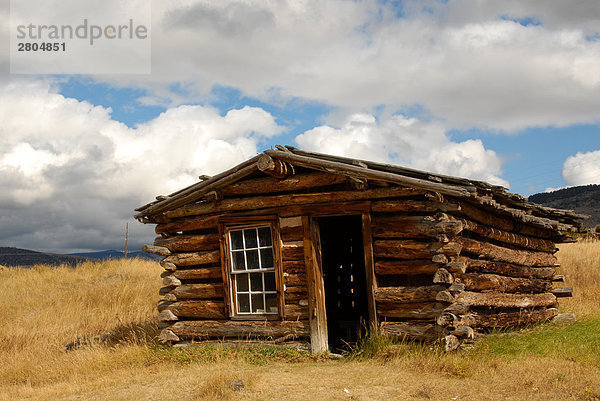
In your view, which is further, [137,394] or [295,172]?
[295,172]

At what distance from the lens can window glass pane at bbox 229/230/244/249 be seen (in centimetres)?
1053

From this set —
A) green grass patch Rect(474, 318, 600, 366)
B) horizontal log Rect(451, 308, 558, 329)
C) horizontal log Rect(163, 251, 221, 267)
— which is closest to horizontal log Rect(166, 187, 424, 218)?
horizontal log Rect(163, 251, 221, 267)

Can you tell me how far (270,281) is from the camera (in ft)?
33.7

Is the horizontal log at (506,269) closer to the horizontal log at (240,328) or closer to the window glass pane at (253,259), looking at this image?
the horizontal log at (240,328)

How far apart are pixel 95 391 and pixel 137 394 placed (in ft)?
3.15

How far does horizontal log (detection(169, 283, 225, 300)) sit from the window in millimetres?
375

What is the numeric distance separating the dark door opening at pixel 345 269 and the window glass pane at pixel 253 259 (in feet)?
8.23

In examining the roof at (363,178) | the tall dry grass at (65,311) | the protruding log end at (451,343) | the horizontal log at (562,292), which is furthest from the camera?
the horizontal log at (562,292)

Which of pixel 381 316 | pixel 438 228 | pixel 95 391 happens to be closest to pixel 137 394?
pixel 95 391

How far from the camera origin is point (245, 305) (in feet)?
34.4

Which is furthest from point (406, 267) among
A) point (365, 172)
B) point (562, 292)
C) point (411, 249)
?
point (562, 292)

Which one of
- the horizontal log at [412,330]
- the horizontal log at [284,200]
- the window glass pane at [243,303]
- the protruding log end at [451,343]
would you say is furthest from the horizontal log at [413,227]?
the window glass pane at [243,303]

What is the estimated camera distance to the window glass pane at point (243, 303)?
10.5 m

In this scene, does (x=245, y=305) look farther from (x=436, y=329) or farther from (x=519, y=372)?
(x=519, y=372)
